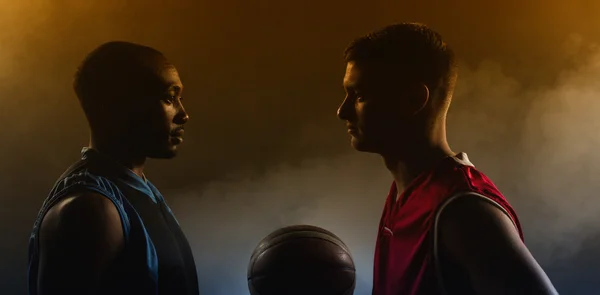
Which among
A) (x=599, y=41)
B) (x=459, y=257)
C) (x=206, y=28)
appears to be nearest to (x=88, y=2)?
(x=206, y=28)

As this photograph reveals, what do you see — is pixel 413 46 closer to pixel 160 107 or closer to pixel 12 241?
pixel 160 107

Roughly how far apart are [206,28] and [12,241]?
1057mm

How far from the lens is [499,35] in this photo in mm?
2166

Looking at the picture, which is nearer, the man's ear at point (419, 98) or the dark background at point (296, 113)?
the man's ear at point (419, 98)

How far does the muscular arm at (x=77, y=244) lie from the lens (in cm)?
107

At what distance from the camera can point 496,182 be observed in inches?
82.9

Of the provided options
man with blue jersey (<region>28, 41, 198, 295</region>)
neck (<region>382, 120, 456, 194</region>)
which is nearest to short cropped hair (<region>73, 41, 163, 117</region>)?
man with blue jersey (<region>28, 41, 198, 295</region>)

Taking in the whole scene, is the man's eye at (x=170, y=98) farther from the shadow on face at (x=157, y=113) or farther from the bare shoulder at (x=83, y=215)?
the bare shoulder at (x=83, y=215)

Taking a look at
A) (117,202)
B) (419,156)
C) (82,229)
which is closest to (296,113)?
(419,156)

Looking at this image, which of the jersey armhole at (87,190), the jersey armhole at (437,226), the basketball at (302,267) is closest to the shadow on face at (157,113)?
the jersey armhole at (87,190)

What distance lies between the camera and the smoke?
207 cm

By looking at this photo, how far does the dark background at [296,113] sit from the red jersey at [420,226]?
2.62ft

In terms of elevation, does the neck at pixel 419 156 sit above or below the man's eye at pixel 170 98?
above

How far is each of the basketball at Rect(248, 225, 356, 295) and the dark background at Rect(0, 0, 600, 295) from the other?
78 cm
